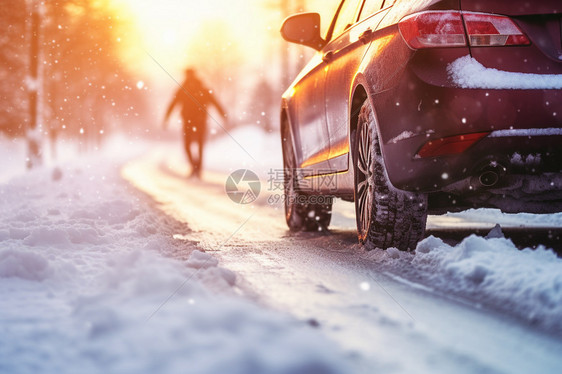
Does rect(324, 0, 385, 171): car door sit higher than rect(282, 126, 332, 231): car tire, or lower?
higher

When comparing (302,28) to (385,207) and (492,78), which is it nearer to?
(385,207)

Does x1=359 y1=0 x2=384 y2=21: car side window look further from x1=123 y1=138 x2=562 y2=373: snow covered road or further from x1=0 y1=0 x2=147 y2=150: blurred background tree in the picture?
x1=0 y1=0 x2=147 y2=150: blurred background tree

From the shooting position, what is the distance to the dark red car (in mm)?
3367

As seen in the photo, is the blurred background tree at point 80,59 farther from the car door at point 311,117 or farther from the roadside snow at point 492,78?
the roadside snow at point 492,78

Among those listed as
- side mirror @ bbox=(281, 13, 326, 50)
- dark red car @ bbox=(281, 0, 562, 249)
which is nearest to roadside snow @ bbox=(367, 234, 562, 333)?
dark red car @ bbox=(281, 0, 562, 249)

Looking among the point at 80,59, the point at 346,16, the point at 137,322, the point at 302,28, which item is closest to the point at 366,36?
the point at 346,16

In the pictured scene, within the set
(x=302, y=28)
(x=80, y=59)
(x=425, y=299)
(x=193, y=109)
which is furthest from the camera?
(x=80, y=59)

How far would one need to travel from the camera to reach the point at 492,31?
3387mm

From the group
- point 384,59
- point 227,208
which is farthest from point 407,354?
point 227,208

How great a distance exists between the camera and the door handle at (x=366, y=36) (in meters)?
4.15

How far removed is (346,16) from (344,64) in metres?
0.88

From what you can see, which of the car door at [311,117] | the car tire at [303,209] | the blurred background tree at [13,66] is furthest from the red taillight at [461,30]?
the blurred background tree at [13,66]

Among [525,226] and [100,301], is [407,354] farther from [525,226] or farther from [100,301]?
[525,226]
